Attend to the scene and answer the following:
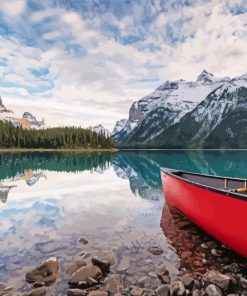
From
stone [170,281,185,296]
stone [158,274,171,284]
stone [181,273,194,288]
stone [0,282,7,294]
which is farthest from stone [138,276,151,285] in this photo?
stone [0,282,7,294]

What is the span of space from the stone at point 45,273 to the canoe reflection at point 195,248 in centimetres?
445

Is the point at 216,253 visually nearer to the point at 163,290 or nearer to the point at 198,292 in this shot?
the point at 198,292

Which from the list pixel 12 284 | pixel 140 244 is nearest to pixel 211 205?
pixel 140 244

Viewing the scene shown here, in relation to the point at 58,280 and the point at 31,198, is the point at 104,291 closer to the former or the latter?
the point at 58,280

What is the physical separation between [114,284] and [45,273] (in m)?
2.41

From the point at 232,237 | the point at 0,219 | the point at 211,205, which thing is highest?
the point at 211,205

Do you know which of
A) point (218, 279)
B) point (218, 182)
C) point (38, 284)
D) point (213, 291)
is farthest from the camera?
point (218, 182)

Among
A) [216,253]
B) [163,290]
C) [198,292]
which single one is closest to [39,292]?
[163,290]

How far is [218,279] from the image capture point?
28.8 ft

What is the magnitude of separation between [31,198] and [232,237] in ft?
59.9

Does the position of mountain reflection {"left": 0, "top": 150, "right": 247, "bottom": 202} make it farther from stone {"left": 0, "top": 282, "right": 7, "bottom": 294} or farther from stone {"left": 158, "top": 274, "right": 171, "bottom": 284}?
stone {"left": 0, "top": 282, "right": 7, "bottom": 294}

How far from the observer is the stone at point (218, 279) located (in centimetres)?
857

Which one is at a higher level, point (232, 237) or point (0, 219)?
point (232, 237)

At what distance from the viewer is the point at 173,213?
18422mm
